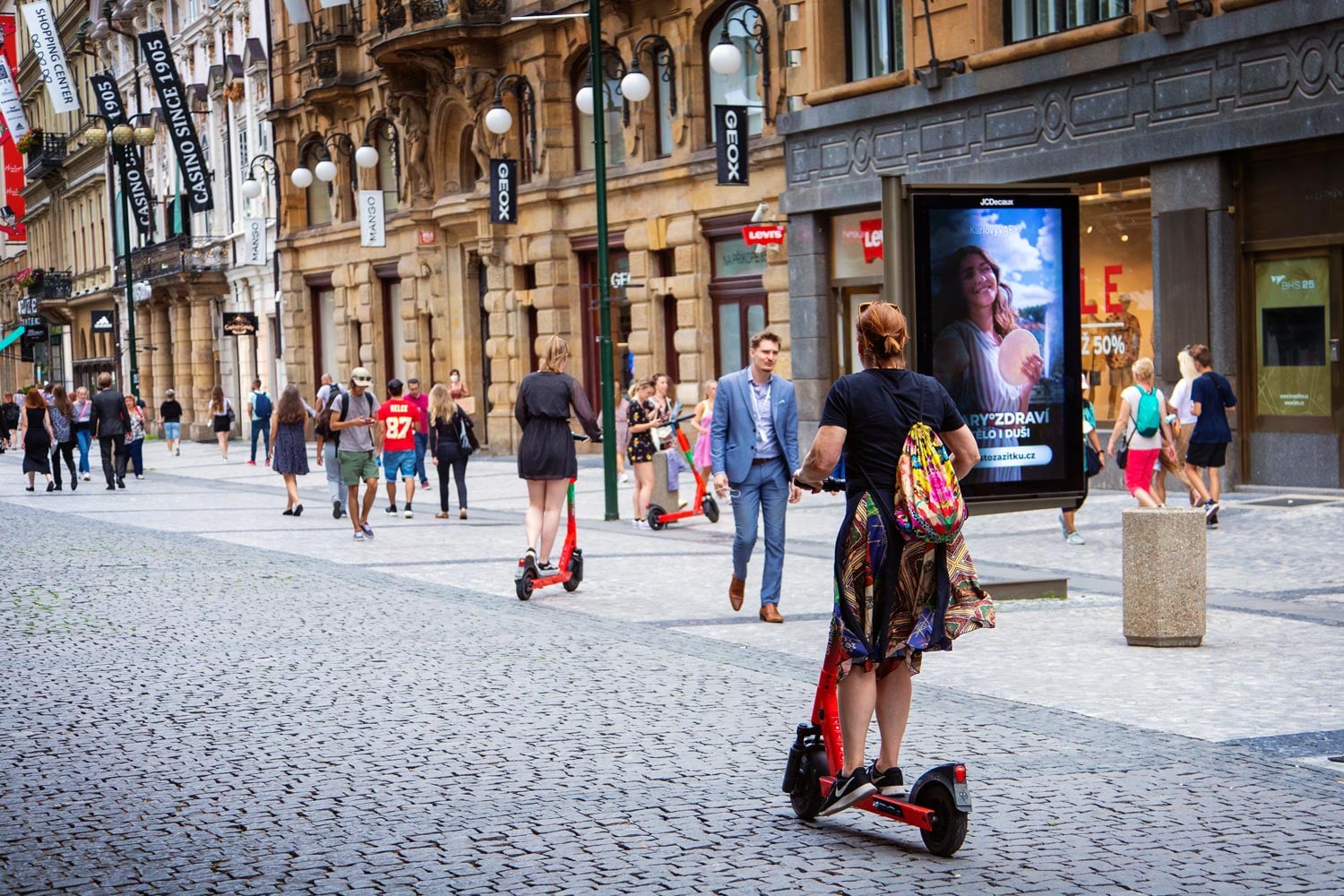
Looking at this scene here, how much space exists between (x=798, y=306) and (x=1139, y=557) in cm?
1673

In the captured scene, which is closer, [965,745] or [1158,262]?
[965,745]

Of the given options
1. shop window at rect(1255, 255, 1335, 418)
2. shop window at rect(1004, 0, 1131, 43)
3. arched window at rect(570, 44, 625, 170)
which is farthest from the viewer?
arched window at rect(570, 44, 625, 170)

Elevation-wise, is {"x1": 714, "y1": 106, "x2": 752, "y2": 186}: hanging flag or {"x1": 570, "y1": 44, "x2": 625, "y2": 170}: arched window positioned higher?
{"x1": 570, "y1": 44, "x2": 625, "y2": 170}: arched window

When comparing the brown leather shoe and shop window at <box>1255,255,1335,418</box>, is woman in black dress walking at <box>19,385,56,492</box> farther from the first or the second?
the brown leather shoe

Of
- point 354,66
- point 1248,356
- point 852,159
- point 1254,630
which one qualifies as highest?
point 354,66

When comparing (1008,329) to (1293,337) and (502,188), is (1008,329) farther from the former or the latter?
(502,188)

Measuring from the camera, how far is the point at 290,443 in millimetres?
22672

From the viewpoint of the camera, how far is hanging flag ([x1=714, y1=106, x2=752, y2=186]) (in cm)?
2691

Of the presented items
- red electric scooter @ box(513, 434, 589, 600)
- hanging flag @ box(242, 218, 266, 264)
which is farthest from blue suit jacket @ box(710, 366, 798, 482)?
hanging flag @ box(242, 218, 266, 264)

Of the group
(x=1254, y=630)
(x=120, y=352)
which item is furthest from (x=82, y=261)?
(x=1254, y=630)

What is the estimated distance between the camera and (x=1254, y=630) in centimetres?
1092

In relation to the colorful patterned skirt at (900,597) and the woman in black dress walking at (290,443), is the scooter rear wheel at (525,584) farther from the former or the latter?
the woman in black dress walking at (290,443)

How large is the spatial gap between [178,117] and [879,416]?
159ft

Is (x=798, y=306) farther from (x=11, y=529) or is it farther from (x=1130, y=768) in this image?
(x=1130, y=768)
